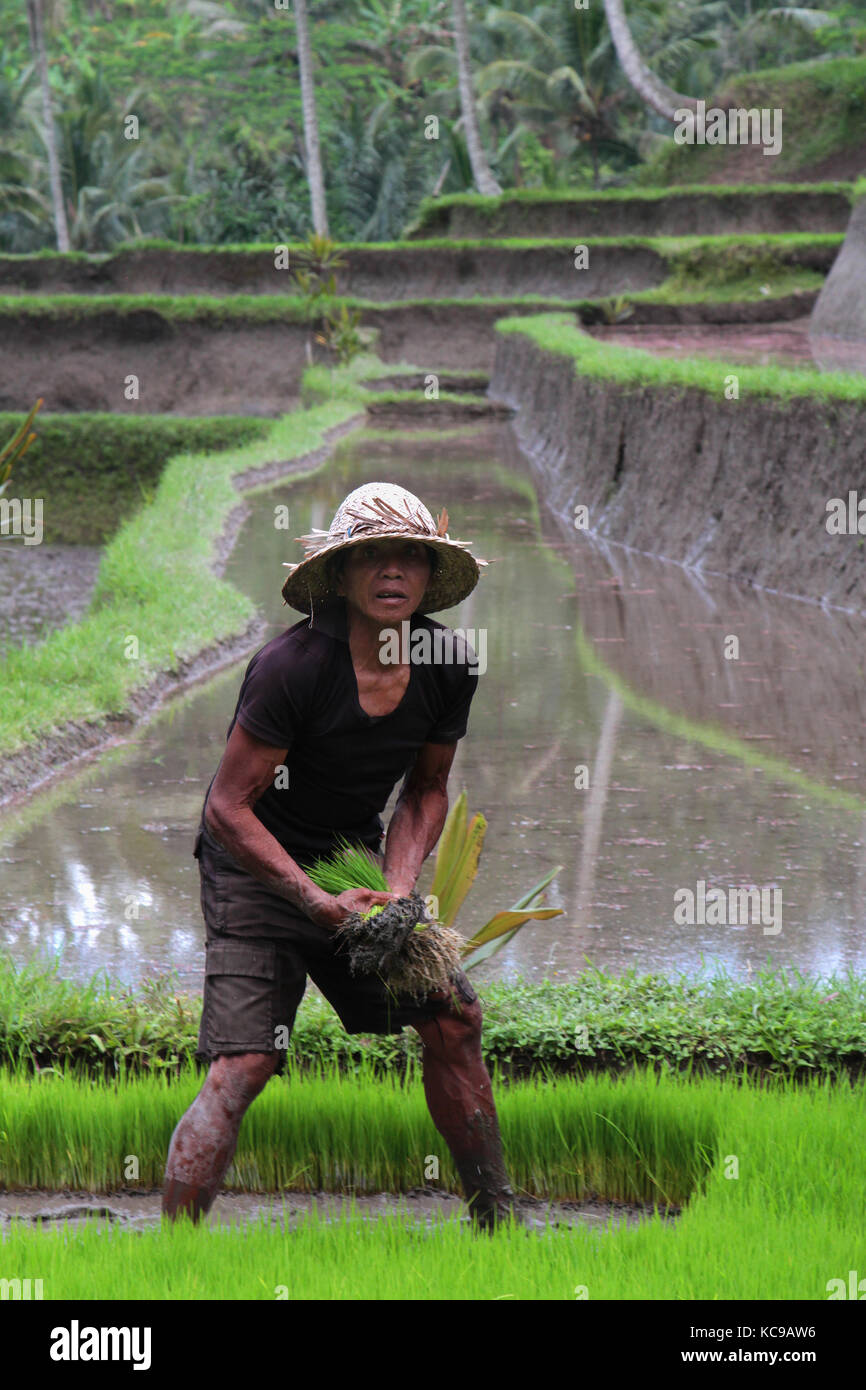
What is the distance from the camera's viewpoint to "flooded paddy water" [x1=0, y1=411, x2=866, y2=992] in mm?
5309

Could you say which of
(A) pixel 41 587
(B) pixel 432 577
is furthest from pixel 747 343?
(B) pixel 432 577

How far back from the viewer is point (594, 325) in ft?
92.7

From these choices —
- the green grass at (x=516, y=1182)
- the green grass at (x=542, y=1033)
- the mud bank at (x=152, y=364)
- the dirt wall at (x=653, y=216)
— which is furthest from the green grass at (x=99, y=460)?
the green grass at (x=516, y=1182)

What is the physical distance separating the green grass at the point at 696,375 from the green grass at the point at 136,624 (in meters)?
3.69

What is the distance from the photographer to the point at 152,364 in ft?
106

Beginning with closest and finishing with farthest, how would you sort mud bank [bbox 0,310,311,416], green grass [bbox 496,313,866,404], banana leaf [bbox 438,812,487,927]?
1. banana leaf [bbox 438,812,487,927]
2. green grass [bbox 496,313,866,404]
3. mud bank [bbox 0,310,311,416]

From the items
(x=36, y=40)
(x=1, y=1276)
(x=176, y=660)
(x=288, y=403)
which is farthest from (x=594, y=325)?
(x=1, y=1276)

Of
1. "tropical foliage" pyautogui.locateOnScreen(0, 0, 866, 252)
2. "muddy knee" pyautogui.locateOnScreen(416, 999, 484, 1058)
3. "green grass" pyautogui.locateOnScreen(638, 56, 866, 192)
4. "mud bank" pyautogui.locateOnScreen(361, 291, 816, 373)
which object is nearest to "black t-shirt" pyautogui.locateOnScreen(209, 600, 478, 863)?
"muddy knee" pyautogui.locateOnScreen(416, 999, 484, 1058)

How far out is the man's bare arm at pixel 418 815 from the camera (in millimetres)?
3449

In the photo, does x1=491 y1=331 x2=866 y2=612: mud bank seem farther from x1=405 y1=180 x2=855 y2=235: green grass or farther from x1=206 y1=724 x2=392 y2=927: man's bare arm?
x1=405 y1=180 x2=855 y2=235: green grass

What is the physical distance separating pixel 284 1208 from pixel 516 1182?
0.55 metres

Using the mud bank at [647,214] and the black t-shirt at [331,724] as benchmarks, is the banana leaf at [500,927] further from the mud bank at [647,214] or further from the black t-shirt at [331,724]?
the mud bank at [647,214]

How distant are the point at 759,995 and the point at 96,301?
29.9m

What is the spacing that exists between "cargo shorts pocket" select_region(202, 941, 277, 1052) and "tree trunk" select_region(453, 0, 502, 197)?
108ft
